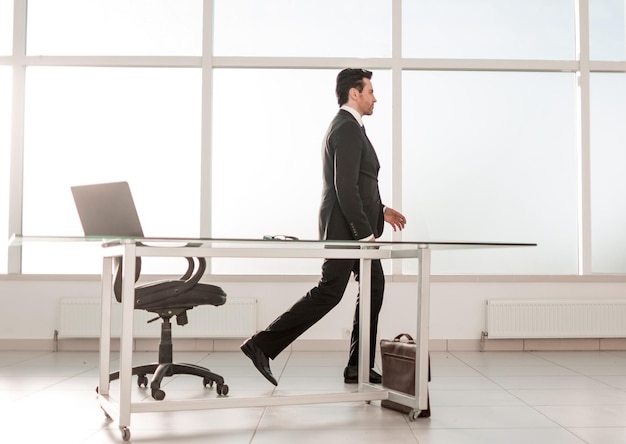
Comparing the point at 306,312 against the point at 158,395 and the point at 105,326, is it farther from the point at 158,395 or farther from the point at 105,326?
the point at 105,326

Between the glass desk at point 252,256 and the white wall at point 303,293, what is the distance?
199cm

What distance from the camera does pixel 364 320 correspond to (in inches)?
132

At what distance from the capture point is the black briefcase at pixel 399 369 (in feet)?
10.0

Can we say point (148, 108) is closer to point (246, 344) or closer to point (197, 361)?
point (197, 361)

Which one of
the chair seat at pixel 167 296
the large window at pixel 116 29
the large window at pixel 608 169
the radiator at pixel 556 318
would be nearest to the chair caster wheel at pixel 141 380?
the chair seat at pixel 167 296

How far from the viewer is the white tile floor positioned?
267 centimetres

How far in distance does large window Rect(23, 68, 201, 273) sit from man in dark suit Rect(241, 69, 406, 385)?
2088 mm

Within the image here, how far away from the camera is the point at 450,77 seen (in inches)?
222

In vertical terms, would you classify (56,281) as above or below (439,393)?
above

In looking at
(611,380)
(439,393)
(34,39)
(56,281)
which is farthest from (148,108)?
(611,380)

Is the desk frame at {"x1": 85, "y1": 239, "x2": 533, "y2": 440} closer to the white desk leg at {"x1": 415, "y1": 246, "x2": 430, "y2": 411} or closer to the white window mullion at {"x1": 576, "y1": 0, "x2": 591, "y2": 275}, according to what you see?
the white desk leg at {"x1": 415, "y1": 246, "x2": 430, "y2": 411}

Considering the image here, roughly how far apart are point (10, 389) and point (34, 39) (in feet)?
9.81

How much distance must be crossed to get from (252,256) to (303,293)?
2.49 m

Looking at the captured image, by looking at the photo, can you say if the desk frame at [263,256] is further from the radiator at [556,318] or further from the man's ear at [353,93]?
the radiator at [556,318]
